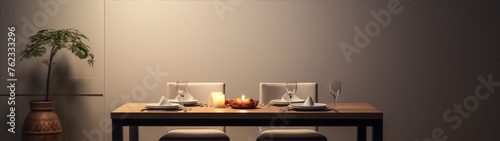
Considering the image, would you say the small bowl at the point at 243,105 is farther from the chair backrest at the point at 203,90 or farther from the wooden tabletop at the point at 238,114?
the chair backrest at the point at 203,90

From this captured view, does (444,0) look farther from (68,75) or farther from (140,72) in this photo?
(68,75)

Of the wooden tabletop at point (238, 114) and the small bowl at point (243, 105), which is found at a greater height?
the small bowl at point (243, 105)

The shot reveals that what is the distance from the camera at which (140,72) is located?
14.6ft

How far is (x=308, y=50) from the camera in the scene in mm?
4430

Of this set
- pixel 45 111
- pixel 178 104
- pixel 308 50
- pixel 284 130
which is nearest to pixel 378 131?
pixel 284 130

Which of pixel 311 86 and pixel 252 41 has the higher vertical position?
pixel 252 41

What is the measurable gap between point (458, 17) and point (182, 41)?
2.62 meters

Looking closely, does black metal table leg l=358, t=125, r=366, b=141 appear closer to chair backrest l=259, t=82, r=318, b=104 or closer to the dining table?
the dining table

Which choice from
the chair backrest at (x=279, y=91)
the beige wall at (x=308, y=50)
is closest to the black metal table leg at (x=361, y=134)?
the chair backrest at (x=279, y=91)

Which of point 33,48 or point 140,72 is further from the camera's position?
point 140,72

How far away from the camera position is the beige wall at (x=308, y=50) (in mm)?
4398

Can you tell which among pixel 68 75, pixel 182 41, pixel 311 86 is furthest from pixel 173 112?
pixel 68 75

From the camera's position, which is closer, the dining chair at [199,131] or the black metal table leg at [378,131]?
the black metal table leg at [378,131]

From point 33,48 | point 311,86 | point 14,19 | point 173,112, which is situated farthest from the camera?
point 14,19
